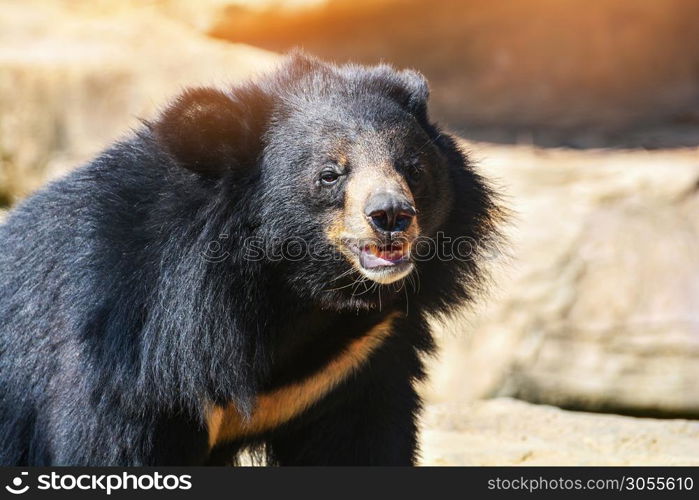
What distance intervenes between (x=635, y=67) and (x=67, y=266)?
693cm

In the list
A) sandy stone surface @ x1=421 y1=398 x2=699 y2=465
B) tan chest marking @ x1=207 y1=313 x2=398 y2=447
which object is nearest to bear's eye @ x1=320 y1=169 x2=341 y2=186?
tan chest marking @ x1=207 y1=313 x2=398 y2=447

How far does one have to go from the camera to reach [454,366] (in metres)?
7.13

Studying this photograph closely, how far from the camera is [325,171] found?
378 centimetres

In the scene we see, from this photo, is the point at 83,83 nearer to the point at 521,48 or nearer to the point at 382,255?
the point at 521,48

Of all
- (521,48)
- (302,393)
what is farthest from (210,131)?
(521,48)

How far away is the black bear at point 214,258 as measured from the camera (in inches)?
150

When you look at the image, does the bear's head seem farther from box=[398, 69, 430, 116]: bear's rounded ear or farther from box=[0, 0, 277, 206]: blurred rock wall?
box=[0, 0, 277, 206]: blurred rock wall

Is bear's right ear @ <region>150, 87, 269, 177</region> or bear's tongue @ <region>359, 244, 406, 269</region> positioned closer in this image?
bear's tongue @ <region>359, 244, 406, 269</region>

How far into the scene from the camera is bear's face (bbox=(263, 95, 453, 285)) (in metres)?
3.67

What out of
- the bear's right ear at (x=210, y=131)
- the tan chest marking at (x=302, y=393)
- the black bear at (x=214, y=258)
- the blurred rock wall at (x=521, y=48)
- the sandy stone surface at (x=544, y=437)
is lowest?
the sandy stone surface at (x=544, y=437)

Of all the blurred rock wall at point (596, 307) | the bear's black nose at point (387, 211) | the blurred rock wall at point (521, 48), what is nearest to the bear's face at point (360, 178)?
the bear's black nose at point (387, 211)

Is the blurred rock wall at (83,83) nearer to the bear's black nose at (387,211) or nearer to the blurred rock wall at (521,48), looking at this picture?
the blurred rock wall at (521,48)

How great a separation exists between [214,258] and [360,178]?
65cm

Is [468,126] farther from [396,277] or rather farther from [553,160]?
[396,277]
